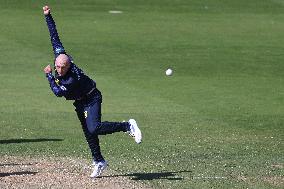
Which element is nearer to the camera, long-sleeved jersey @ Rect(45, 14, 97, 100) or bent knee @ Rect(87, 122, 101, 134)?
long-sleeved jersey @ Rect(45, 14, 97, 100)

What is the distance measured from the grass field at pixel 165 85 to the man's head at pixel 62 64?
231 cm

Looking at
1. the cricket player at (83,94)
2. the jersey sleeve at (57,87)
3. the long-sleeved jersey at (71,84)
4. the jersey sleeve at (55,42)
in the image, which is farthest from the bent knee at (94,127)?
the jersey sleeve at (55,42)

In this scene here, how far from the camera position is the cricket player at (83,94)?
15.0 meters

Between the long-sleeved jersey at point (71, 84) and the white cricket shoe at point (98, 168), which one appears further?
the white cricket shoe at point (98, 168)

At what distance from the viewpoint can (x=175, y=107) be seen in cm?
2417

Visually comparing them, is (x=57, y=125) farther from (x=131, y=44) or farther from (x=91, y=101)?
(x=131, y=44)

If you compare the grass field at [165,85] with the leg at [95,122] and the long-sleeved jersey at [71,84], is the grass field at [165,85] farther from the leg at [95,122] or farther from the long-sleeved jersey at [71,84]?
the long-sleeved jersey at [71,84]

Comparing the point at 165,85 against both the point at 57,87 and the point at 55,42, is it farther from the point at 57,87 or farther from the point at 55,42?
the point at 57,87

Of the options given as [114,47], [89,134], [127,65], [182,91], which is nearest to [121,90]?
[182,91]

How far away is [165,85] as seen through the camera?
2786cm

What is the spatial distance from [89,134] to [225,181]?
99.3 inches

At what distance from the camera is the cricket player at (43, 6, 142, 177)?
15.0 meters

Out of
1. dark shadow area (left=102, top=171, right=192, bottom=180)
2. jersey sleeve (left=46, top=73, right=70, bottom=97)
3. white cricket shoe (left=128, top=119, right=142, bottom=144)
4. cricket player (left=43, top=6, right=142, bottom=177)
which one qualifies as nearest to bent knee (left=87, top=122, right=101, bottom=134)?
cricket player (left=43, top=6, right=142, bottom=177)

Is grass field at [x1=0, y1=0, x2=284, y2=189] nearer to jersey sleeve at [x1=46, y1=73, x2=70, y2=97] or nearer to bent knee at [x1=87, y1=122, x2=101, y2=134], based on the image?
bent knee at [x1=87, y1=122, x2=101, y2=134]
